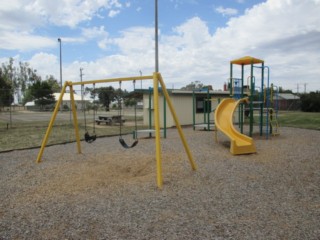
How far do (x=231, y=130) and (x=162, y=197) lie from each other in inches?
189

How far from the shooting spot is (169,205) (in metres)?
4.01

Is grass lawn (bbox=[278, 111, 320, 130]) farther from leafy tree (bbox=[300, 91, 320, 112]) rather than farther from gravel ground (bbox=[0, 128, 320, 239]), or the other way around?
leafy tree (bbox=[300, 91, 320, 112])

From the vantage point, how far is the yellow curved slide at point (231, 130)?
764cm

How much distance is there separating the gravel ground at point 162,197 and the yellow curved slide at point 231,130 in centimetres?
32

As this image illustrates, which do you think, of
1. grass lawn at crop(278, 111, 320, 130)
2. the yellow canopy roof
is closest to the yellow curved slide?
the yellow canopy roof

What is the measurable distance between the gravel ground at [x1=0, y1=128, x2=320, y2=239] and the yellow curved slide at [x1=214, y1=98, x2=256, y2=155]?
12.4 inches

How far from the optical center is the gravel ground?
3.30 metres

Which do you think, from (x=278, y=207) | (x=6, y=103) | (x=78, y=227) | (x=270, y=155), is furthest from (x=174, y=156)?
(x=6, y=103)

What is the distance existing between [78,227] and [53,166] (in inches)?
133

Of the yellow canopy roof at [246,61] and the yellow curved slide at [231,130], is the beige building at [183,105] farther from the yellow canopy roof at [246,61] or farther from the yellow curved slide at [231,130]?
the yellow curved slide at [231,130]

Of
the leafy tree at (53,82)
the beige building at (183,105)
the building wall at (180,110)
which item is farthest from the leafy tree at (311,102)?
the leafy tree at (53,82)

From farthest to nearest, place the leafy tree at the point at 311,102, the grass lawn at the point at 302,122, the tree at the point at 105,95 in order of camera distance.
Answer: the leafy tree at the point at 311,102 < the grass lawn at the point at 302,122 < the tree at the point at 105,95

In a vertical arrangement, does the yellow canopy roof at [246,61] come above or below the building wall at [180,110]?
above

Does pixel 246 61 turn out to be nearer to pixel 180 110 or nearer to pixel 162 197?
pixel 180 110
